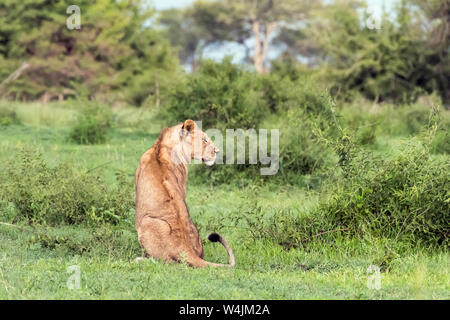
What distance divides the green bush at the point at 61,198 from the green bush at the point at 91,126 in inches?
212

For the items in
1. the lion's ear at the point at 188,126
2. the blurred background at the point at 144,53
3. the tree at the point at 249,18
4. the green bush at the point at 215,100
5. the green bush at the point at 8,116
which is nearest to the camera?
the lion's ear at the point at 188,126

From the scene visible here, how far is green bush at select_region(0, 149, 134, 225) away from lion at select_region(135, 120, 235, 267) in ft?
5.98

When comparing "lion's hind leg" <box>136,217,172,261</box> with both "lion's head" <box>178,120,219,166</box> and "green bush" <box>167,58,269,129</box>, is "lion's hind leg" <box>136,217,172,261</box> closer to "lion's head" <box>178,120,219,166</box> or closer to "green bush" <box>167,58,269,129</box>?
"lion's head" <box>178,120,219,166</box>

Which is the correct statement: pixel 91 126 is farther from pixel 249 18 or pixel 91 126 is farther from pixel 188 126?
pixel 249 18

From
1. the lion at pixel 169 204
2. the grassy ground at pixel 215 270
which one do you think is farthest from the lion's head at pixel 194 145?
the grassy ground at pixel 215 270

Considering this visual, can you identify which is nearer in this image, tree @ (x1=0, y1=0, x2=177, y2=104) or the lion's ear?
the lion's ear

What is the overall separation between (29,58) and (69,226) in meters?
21.6

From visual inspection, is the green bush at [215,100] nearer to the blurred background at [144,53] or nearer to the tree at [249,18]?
the blurred background at [144,53]

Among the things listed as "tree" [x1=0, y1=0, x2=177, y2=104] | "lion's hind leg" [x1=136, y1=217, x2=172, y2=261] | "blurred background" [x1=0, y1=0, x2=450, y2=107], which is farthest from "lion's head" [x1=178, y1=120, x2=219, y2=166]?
"tree" [x1=0, y1=0, x2=177, y2=104]

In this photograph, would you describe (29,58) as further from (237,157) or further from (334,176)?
(334,176)

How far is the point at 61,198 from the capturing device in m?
7.67

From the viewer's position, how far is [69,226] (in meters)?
7.59

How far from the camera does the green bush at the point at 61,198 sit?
763 centimetres

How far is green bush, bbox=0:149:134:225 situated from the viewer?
25.0ft
